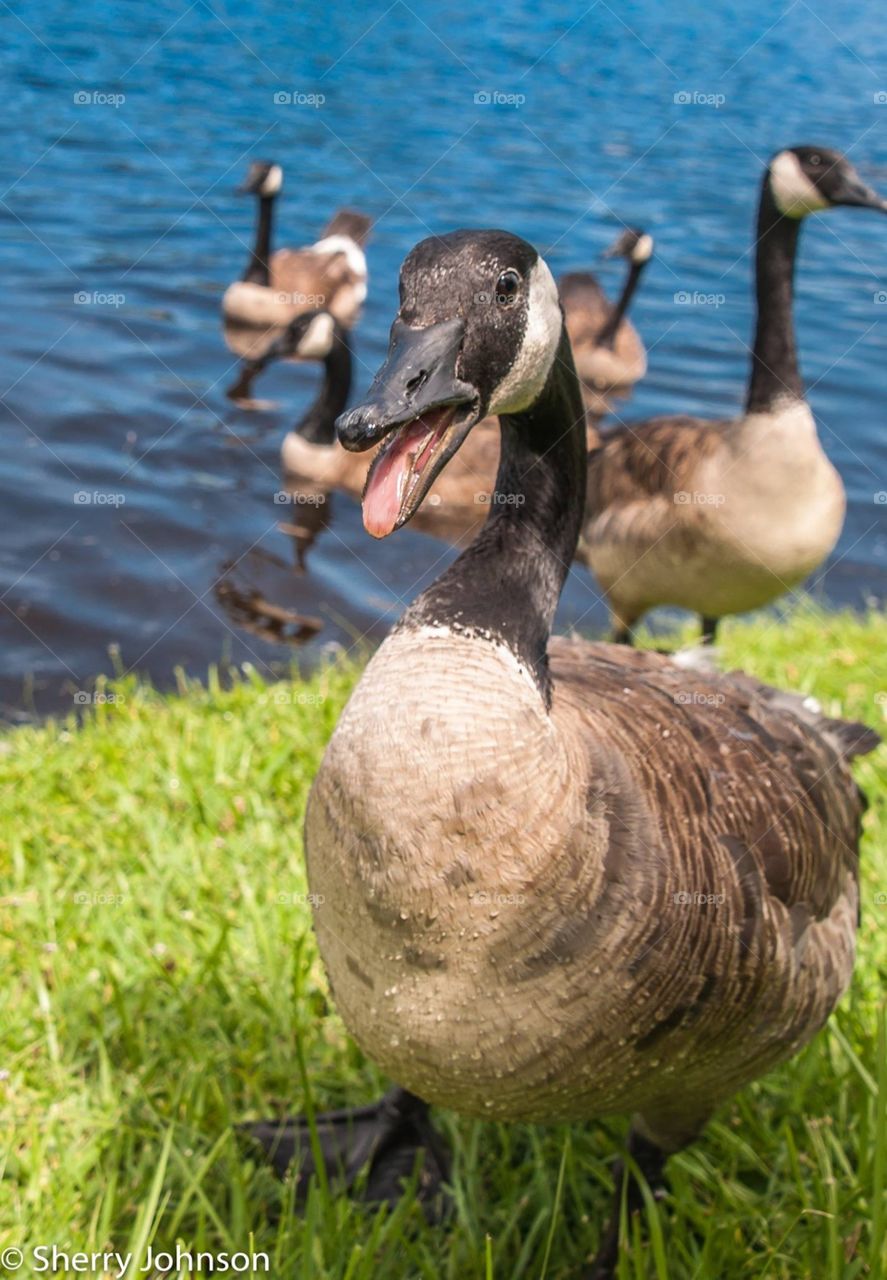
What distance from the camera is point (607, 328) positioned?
45.9ft

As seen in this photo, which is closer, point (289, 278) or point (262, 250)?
point (289, 278)

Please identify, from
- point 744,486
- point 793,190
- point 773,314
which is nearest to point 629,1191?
point 744,486

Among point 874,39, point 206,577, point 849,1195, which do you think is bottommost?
point 206,577

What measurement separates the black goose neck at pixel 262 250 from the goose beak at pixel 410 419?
11933 mm

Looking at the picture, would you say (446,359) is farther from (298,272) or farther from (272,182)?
(272,182)

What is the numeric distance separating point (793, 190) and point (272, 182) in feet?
28.3

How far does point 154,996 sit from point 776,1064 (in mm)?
1673

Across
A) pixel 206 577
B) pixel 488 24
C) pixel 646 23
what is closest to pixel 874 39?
pixel 646 23

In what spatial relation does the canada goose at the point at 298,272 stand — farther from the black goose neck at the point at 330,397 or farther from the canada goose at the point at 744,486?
the canada goose at the point at 744,486

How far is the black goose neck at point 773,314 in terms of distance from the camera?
22.0 ft

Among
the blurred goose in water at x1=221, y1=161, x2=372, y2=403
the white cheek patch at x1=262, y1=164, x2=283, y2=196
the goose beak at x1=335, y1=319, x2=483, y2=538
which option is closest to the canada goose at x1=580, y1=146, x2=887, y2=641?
the goose beak at x1=335, y1=319, x2=483, y2=538

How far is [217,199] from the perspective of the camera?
655 inches

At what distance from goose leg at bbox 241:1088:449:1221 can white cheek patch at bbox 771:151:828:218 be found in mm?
5373

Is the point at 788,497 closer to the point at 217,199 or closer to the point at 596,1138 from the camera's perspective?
the point at 596,1138
